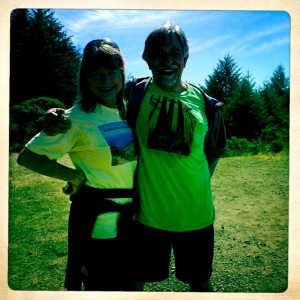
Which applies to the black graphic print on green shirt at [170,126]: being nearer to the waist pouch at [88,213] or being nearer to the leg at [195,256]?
the waist pouch at [88,213]

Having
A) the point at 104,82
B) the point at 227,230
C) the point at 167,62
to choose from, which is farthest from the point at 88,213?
the point at 227,230

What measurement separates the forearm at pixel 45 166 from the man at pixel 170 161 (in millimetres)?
335

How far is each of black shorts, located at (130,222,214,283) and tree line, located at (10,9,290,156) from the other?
67 cm

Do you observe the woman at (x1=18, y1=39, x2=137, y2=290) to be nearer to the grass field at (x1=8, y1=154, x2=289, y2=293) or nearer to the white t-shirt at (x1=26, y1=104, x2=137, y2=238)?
the white t-shirt at (x1=26, y1=104, x2=137, y2=238)

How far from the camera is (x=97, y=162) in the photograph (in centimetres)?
151

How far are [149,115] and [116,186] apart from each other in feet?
1.25

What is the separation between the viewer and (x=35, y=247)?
7.24 feet

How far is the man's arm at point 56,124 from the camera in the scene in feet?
4.76

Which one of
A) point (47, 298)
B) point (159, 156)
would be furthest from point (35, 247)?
point (159, 156)

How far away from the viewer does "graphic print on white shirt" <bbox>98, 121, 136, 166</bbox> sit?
1.53m

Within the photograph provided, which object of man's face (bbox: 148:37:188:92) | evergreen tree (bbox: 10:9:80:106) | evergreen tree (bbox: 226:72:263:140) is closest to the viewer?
man's face (bbox: 148:37:188:92)

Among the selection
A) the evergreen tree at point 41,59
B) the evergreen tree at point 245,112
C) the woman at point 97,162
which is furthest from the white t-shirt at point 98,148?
the evergreen tree at point 245,112

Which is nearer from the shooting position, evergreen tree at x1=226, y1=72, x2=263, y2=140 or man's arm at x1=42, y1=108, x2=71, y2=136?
man's arm at x1=42, y1=108, x2=71, y2=136

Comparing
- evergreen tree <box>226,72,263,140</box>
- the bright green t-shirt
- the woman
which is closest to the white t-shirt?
the woman
